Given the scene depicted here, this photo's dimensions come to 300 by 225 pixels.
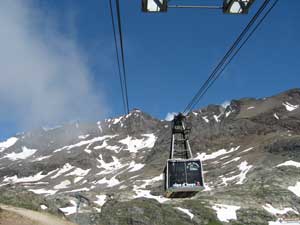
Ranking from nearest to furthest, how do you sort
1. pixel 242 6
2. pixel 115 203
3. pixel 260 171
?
pixel 242 6 → pixel 115 203 → pixel 260 171

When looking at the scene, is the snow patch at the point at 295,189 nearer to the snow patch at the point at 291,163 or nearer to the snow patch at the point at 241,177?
the snow patch at the point at 241,177

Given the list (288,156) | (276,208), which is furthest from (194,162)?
(288,156)

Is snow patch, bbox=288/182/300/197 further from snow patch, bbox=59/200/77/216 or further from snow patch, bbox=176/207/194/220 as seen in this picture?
snow patch, bbox=59/200/77/216

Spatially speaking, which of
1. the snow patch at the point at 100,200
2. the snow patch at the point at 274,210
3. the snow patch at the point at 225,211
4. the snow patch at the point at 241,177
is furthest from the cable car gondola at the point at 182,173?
the snow patch at the point at 241,177

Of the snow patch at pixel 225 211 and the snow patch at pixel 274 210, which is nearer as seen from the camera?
the snow patch at pixel 225 211

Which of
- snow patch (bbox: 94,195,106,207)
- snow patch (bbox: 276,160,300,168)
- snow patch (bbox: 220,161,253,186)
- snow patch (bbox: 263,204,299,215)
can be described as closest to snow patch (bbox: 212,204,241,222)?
snow patch (bbox: 263,204,299,215)

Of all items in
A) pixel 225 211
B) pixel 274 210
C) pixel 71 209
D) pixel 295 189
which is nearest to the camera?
pixel 225 211

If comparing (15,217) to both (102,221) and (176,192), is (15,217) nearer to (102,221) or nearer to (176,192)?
(176,192)

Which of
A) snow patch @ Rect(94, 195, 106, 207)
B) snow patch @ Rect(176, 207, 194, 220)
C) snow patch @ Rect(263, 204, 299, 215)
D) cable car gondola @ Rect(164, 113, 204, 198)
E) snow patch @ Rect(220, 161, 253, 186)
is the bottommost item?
cable car gondola @ Rect(164, 113, 204, 198)

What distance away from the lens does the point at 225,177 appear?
191 meters

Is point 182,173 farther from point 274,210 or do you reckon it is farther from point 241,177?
point 241,177

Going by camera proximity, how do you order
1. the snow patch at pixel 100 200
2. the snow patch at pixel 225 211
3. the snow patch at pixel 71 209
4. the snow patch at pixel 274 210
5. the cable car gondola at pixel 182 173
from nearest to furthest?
1. the cable car gondola at pixel 182 173
2. the snow patch at pixel 225 211
3. the snow patch at pixel 274 210
4. the snow patch at pixel 71 209
5. the snow patch at pixel 100 200

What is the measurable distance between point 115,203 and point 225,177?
77724mm

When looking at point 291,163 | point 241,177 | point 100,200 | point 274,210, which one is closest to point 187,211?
point 274,210
